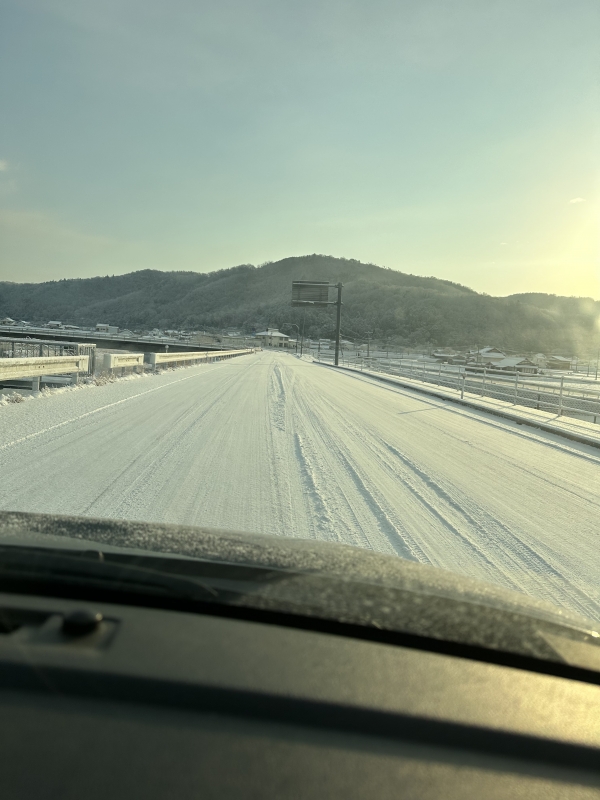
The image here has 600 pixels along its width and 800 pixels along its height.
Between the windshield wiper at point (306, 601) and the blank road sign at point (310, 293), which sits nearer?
the windshield wiper at point (306, 601)

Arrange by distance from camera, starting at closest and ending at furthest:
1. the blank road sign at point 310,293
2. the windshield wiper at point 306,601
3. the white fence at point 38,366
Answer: the windshield wiper at point 306,601 → the white fence at point 38,366 → the blank road sign at point 310,293

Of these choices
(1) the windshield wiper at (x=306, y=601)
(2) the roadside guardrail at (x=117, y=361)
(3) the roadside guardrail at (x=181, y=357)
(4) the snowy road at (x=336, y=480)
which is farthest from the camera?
(3) the roadside guardrail at (x=181, y=357)

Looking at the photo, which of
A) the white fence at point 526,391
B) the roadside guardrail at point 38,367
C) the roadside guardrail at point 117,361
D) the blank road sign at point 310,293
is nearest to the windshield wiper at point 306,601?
the roadside guardrail at point 38,367

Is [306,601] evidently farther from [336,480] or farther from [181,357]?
[181,357]

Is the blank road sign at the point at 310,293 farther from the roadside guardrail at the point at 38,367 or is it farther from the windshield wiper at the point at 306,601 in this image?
the windshield wiper at the point at 306,601

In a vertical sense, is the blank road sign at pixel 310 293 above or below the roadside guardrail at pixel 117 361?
above

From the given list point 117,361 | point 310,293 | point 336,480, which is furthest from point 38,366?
point 310,293

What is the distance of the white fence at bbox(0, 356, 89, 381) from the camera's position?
12328 millimetres

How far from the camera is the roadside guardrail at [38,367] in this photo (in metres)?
12.3

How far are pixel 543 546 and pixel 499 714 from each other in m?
4.07

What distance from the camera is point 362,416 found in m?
14.1

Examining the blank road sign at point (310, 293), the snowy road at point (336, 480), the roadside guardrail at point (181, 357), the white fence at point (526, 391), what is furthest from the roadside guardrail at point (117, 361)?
the blank road sign at point (310, 293)

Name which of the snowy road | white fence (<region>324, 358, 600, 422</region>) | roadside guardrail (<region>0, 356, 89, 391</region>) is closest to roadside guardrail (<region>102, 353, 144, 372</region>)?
roadside guardrail (<region>0, 356, 89, 391</region>)

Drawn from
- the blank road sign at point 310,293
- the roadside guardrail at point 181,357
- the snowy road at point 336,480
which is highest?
the blank road sign at point 310,293
